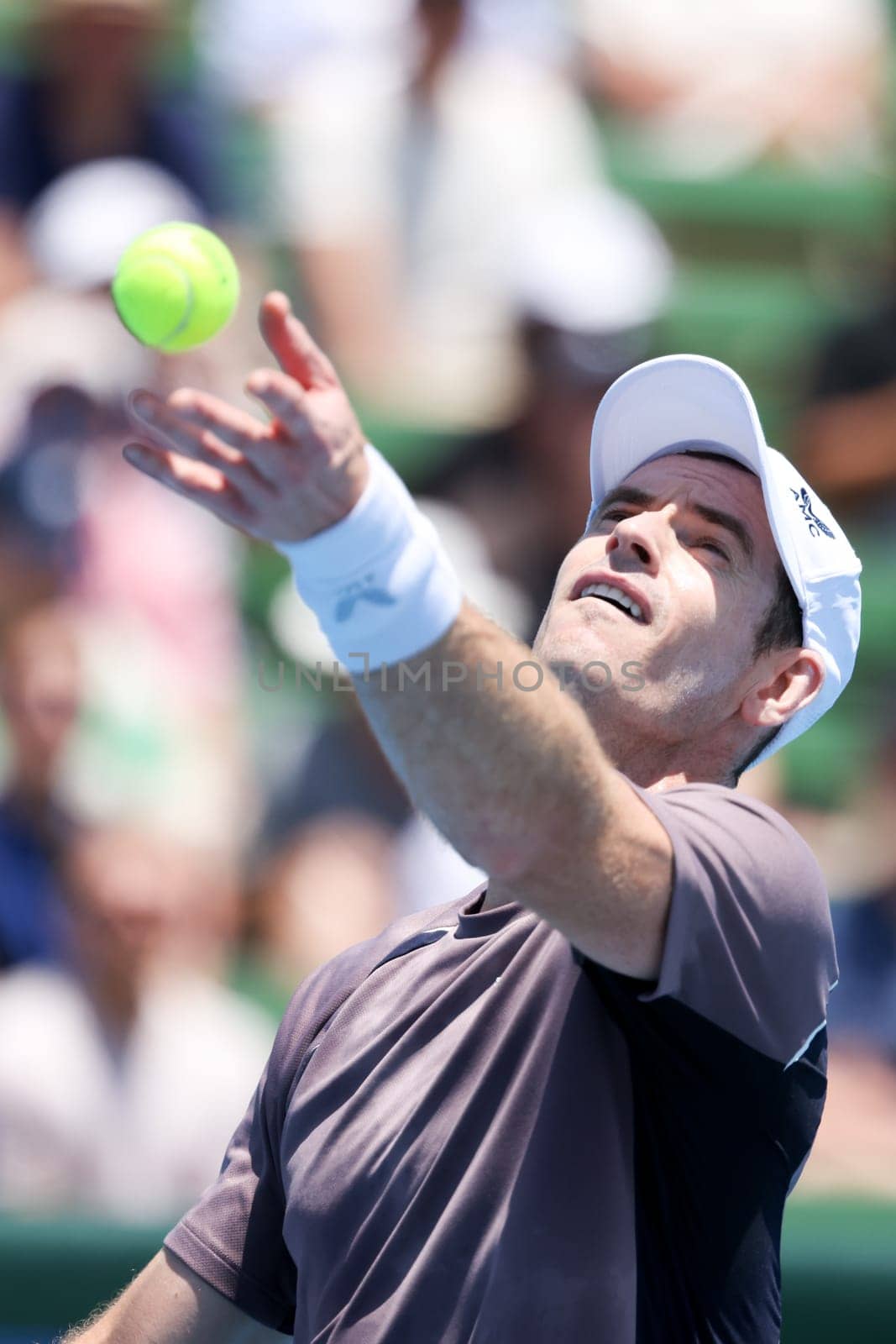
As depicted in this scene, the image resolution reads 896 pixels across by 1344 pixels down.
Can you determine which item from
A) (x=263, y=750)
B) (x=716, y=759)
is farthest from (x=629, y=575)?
(x=263, y=750)

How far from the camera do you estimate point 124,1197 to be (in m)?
4.10

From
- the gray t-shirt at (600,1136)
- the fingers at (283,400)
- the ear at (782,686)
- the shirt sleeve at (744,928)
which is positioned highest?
the ear at (782,686)

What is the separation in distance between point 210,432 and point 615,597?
2.79 feet

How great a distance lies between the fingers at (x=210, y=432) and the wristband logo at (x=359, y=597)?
0.13m

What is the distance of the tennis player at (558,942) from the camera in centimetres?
163

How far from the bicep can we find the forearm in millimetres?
972

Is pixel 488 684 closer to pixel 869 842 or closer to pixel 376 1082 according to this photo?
pixel 376 1082

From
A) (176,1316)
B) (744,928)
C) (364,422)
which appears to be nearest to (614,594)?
(744,928)

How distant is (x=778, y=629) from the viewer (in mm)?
2359

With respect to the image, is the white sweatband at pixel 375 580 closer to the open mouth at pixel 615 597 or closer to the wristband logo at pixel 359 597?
the wristband logo at pixel 359 597

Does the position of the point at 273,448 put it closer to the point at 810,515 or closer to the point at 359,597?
the point at 359,597

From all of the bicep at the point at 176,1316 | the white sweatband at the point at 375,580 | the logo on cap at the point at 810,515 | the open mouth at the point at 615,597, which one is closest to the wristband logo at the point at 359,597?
the white sweatband at the point at 375,580

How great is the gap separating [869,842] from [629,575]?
3003 millimetres

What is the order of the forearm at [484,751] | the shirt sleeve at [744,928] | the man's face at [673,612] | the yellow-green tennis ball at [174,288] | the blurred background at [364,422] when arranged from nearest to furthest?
1. the forearm at [484,751]
2. the shirt sleeve at [744,928]
3. the yellow-green tennis ball at [174,288]
4. the man's face at [673,612]
5. the blurred background at [364,422]
